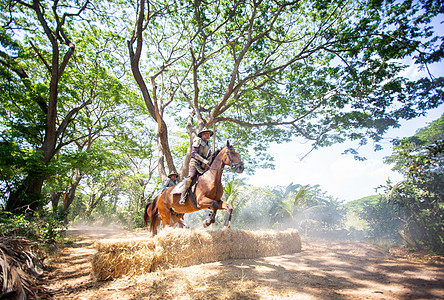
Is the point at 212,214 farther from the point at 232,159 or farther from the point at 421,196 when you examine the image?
the point at 421,196

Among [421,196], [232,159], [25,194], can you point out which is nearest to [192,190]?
[232,159]

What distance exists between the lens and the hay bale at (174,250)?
12.7 ft

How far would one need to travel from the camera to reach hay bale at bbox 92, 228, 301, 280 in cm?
387

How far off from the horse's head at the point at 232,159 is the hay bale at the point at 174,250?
196 centimetres

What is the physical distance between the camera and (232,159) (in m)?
5.08

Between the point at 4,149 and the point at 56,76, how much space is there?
4.22 metres

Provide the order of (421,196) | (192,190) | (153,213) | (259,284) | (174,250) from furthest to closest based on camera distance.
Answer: (421,196) → (153,213) → (192,190) → (174,250) → (259,284)

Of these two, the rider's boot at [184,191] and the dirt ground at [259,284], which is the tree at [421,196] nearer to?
the dirt ground at [259,284]

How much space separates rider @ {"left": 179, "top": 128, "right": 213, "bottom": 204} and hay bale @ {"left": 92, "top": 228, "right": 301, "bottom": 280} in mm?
1169

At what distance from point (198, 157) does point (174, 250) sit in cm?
243

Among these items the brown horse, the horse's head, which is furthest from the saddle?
the horse's head

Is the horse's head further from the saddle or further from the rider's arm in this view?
the saddle

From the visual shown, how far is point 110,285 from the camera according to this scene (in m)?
3.54

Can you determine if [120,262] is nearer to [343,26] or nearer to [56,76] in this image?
[56,76]
